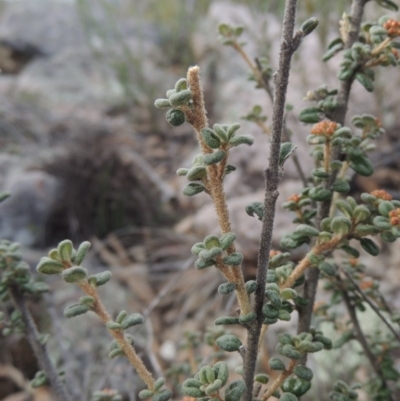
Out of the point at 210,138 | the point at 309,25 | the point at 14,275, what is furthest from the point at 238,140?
the point at 14,275

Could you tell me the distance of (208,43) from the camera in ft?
16.1

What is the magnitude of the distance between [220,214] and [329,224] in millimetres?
165

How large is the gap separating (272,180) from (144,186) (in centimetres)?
266

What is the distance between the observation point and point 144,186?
123 inches

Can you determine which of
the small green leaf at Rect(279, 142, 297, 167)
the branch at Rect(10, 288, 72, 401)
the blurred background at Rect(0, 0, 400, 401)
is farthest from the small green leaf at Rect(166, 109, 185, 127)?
the blurred background at Rect(0, 0, 400, 401)

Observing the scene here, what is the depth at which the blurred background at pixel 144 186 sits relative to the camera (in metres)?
2.05

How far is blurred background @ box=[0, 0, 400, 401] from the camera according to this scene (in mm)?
2047

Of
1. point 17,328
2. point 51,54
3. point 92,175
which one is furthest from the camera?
point 51,54

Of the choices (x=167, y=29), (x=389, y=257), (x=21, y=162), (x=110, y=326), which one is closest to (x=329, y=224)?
(x=110, y=326)

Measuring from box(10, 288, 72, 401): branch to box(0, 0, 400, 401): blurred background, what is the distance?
284 millimetres

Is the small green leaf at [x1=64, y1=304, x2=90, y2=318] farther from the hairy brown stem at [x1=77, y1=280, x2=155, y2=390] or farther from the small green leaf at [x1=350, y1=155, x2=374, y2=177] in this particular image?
the small green leaf at [x1=350, y1=155, x2=374, y2=177]

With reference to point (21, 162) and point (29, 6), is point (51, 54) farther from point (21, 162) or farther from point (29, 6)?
point (21, 162)

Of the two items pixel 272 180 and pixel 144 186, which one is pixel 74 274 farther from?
pixel 144 186

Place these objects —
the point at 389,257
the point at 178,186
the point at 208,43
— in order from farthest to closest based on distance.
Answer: the point at 208,43 → the point at 178,186 → the point at 389,257
